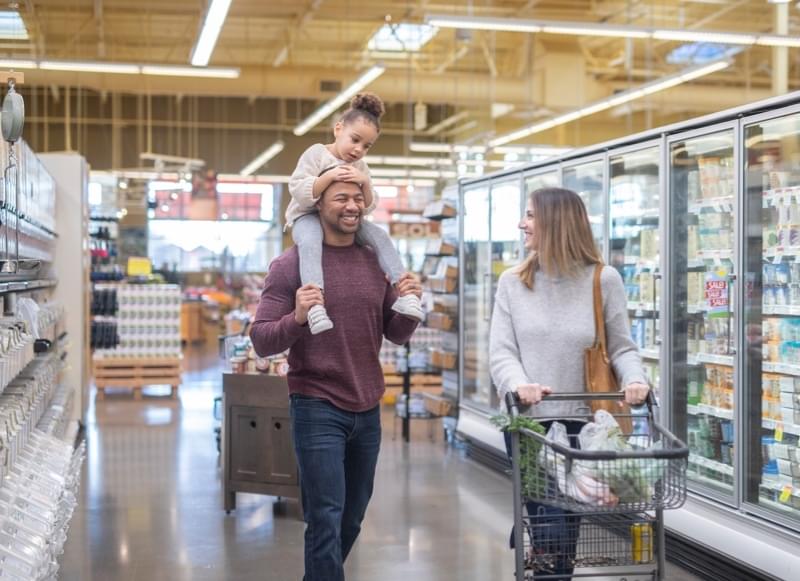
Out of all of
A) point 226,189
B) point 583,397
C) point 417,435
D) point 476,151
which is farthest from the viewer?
point 226,189

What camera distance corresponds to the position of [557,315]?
364cm

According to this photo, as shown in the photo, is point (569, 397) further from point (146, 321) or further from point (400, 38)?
point (400, 38)

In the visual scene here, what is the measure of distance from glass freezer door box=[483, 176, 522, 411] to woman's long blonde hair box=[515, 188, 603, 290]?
13.5ft

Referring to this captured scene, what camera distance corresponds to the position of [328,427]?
11.1 ft

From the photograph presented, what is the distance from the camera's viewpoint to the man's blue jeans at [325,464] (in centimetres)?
334

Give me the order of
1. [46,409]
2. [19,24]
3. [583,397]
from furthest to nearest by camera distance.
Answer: [46,409] < [19,24] < [583,397]

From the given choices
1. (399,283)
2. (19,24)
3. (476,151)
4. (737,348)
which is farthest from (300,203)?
(476,151)

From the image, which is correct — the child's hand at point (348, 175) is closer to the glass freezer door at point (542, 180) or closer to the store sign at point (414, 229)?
the glass freezer door at point (542, 180)

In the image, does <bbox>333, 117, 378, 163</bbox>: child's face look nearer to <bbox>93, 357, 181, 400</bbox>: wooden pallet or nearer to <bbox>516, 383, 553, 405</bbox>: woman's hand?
<bbox>516, 383, 553, 405</bbox>: woman's hand

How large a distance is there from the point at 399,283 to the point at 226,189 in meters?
21.1

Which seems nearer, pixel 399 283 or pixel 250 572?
pixel 399 283

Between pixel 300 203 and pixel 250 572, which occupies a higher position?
pixel 300 203

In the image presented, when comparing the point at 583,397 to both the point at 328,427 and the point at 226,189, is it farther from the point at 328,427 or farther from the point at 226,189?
the point at 226,189

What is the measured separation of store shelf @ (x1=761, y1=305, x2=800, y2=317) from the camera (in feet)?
15.1
